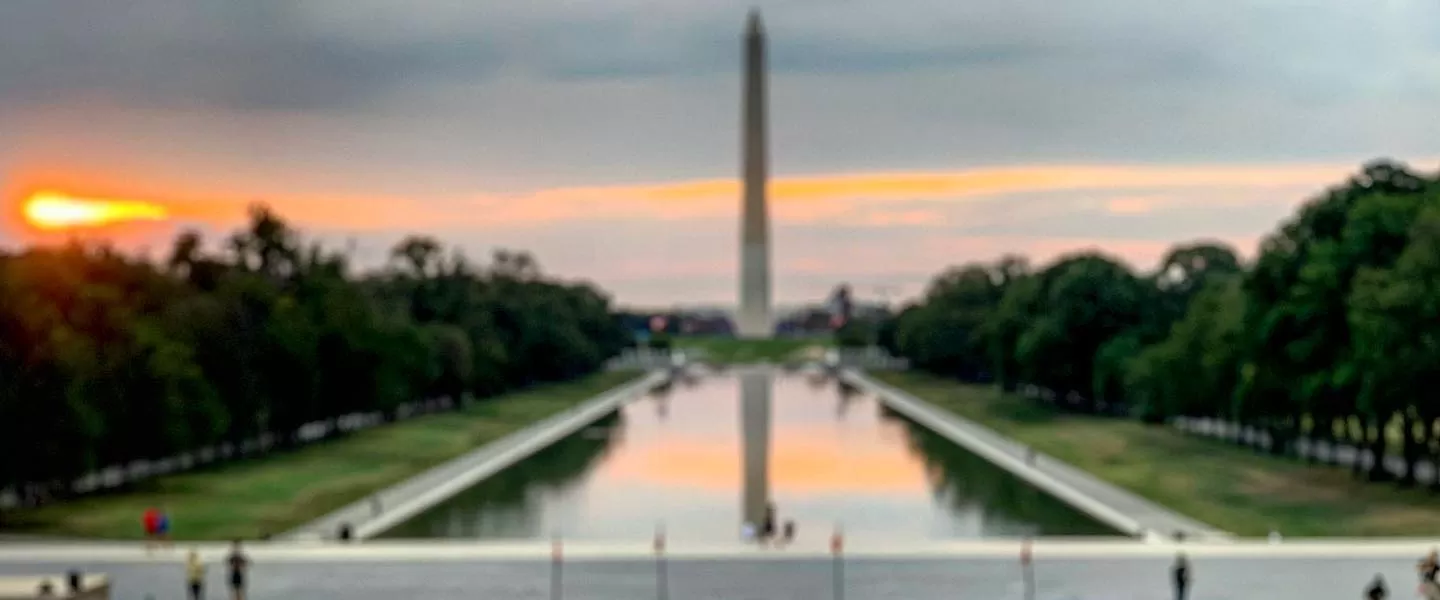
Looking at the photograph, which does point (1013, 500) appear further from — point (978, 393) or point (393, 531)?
point (978, 393)

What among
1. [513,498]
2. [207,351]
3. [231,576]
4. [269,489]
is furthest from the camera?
[207,351]

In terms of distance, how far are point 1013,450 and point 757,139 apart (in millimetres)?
62089

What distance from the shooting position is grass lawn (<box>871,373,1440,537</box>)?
1597 inches

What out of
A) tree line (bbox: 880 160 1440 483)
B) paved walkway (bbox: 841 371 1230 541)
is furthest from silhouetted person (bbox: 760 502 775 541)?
tree line (bbox: 880 160 1440 483)

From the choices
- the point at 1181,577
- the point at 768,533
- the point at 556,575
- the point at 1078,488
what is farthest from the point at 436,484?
the point at 1181,577

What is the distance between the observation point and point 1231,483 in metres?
48.8

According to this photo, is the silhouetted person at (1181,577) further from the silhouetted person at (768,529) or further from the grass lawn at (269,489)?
the grass lawn at (269,489)

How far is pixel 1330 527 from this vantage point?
39938 millimetres

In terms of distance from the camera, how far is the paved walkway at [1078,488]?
39531mm

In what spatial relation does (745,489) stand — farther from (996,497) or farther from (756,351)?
Result: (756,351)

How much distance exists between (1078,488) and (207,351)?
25.5m

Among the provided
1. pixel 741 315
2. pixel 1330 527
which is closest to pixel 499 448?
pixel 1330 527

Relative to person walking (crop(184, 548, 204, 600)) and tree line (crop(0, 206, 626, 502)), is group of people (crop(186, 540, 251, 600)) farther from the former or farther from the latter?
tree line (crop(0, 206, 626, 502))

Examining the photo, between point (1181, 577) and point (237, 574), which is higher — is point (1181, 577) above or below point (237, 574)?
below
